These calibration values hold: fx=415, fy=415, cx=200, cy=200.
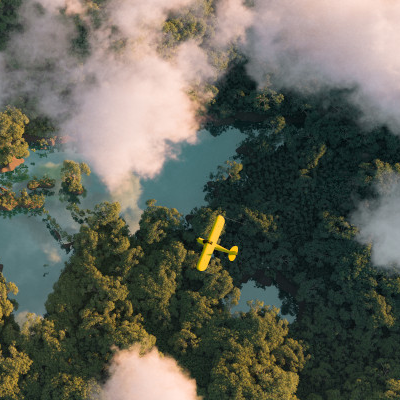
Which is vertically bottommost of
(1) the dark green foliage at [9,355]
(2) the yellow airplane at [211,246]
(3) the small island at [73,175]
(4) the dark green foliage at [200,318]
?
(1) the dark green foliage at [9,355]

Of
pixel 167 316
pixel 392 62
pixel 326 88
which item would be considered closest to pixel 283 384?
pixel 167 316

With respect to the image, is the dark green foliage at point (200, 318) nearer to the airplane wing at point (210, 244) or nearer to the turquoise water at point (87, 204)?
the airplane wing at point (210, 244)

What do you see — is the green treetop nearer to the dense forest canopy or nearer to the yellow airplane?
the dense forest canopy

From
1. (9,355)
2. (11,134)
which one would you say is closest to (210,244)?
(9,355)

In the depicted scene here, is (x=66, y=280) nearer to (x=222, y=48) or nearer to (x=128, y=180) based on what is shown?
(x=128, y=180)

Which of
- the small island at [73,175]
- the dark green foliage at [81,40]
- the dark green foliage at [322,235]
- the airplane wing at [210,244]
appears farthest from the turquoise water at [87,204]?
the dark green foliage at [81,40]

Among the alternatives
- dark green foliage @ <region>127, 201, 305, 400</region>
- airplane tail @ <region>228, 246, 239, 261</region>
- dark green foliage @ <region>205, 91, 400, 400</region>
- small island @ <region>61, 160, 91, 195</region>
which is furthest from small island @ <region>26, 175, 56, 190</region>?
airplane tail @ <region>228, 246, 239, 261</region>

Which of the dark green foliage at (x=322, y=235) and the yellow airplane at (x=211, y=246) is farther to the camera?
the dark green foliage at (x=322, y=235)

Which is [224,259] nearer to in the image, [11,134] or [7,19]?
[11,134]
